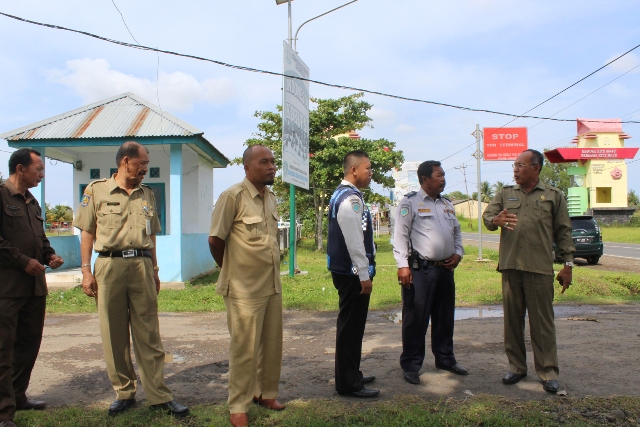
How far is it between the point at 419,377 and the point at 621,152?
39.7 metres

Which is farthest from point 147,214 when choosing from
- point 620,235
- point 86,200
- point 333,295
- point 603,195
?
point 603,195

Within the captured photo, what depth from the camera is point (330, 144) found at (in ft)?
67.6

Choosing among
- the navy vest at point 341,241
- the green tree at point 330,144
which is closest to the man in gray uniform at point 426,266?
the navy vest at point 341,241

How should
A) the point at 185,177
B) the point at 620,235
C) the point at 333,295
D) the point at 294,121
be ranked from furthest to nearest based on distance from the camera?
the point at 620,235 < the point at 185,177 < the point at 294,121 < the point at 333,295

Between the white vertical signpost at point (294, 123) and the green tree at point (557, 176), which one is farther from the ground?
the green tree at point (557, 176)

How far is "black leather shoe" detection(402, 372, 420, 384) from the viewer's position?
14.2 feet

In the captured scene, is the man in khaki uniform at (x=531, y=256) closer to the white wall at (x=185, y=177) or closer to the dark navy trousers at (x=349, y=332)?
the dark navy trousers at (x=349, y=332)

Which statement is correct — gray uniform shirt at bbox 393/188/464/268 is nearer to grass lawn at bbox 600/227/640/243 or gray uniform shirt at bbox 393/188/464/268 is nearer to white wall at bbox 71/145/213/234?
white wall at bbox 71/145/213/234

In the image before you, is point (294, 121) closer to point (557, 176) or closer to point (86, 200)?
point (86, 200)

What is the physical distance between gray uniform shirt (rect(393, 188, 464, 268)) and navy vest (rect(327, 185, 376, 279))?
0.51 metres

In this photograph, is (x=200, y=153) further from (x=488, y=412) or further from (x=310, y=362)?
(x=488, y=412)

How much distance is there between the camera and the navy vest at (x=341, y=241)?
3.98m

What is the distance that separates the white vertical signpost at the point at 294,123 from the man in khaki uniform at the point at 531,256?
20.8 feet

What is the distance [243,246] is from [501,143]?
20107 millimetres
